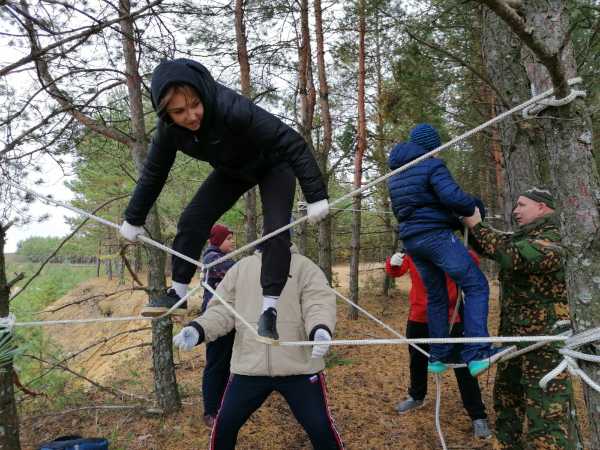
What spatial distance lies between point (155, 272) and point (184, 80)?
213 centimetres

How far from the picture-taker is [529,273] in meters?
2.25

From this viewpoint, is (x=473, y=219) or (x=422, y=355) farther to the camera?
(x=422, y=355)

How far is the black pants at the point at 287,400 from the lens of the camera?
6.79 ft

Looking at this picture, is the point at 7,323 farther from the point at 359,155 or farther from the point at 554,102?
the point at 359,155

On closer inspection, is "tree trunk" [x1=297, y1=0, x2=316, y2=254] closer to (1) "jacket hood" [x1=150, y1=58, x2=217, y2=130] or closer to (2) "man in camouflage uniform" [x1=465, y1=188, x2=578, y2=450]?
(2) "man in camouflage uniform" [x1=465, y1=188, x2=578, y2=450]

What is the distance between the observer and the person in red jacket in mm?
2875

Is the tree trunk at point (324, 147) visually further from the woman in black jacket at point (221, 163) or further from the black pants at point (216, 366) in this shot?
the woman in black jacket at point (221, 163)

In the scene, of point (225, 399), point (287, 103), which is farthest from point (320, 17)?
point (225, 399)

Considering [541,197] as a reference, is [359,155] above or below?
above

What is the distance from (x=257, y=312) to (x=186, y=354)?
4320mm

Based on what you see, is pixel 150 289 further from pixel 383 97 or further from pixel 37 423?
pixel 383 97

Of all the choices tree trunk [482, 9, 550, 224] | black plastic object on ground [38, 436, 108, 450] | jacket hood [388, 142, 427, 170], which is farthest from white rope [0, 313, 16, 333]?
tree trunk [482, 9, 550, 224]

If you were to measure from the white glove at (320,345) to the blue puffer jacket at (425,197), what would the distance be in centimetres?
75

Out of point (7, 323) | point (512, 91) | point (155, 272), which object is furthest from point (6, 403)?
point (512, 91)
